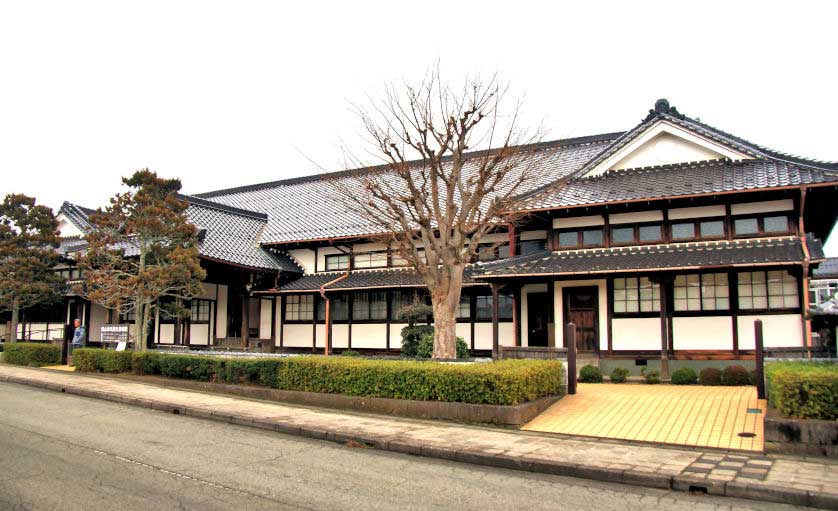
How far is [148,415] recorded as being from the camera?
43.4ft

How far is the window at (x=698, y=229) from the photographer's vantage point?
64.0ft

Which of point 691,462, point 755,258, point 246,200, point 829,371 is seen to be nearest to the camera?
point 691,462

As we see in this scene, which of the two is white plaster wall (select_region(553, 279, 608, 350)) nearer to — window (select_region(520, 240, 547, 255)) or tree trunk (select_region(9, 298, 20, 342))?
window (select_region(520, 240, 547, 255))

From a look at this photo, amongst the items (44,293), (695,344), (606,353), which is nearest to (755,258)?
(695,344)

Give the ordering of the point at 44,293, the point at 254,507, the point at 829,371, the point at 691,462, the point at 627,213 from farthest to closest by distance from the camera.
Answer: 1. the point at 44,293
2. the point at 627,213
3. the point at 829,371
4. the point at 691,462
5. the point at 254,507

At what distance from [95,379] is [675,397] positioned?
54.0 ft

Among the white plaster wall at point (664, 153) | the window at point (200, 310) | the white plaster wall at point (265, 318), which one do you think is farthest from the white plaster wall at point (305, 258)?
the white plaster wall at point (664, 153)

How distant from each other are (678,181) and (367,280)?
11962mm

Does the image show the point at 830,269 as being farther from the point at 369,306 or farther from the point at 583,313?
the point at 369,306

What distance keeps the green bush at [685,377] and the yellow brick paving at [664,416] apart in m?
0.85

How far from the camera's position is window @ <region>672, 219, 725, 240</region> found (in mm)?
19516

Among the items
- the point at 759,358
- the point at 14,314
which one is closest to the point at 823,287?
the point at 759,358

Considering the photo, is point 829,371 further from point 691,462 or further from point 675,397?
point 675,397

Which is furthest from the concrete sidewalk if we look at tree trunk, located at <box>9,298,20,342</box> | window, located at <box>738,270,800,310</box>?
tree trunk, located at <box>9,298,20,342</box>
